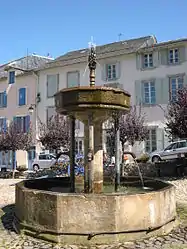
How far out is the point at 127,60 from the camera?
972 inches

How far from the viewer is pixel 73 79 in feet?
88.5

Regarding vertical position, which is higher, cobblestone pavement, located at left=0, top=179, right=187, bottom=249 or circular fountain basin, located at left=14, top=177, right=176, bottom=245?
circular fountain basin, located at left=14, top=177, right=176, bottom=245

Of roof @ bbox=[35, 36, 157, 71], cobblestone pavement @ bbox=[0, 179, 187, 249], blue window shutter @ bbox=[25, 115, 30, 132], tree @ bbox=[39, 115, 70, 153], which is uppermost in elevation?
roof @ bbox=[35, 36, 157, 71]

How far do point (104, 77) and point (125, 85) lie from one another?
6.41ft

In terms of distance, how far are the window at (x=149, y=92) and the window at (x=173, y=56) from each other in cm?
209

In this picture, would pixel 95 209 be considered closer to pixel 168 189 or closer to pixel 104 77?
pixel 168 189

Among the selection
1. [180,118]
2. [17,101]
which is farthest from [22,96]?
[180,118]

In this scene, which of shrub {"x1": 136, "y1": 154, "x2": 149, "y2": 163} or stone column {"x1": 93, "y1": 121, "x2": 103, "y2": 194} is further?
shrub {"x1": 136, "y1": 154, "x2": 149, "y2": 163}

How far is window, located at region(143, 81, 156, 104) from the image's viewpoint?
77.5 feet

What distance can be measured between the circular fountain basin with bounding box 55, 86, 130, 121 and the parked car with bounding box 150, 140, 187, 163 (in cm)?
1461

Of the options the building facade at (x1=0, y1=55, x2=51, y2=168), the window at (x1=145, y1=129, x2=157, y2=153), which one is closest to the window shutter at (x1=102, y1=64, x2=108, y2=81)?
the window at (x1=145, y1=129, x2=157, y2=153)

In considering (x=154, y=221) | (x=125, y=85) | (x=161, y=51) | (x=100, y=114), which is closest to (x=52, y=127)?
(x=125, y=85)

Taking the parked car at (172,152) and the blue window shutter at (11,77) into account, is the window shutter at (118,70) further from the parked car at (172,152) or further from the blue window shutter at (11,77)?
the blue window shutter at (11,77)

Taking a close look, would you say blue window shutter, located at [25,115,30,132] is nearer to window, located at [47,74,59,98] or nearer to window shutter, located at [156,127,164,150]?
window, located at [47,74,59,98]
